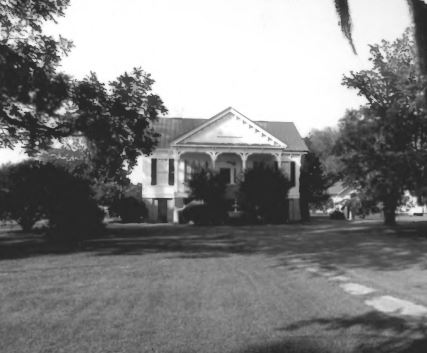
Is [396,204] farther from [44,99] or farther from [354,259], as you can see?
[44,99]

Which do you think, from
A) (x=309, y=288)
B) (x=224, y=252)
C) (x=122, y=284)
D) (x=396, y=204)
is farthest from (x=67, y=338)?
(x=396, y=204)

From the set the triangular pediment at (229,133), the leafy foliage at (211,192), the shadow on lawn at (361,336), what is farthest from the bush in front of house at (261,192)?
the shadow on lawn at (361,336)

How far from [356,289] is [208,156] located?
97.8ft

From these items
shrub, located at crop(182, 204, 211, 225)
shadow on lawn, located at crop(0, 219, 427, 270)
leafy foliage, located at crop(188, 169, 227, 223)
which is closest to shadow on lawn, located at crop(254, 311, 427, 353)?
shadow on lawn, located at crop(0, 219, 427, 270)

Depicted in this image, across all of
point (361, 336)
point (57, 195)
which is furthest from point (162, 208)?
point (361, 336)

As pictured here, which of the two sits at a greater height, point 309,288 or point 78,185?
point 78,185

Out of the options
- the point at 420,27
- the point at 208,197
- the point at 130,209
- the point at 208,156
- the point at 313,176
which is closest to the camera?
the point at 420,27

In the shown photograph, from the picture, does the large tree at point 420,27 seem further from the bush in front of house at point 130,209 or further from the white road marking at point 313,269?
the bush in front of house at point 130,209

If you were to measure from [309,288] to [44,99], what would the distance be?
36.8 ft

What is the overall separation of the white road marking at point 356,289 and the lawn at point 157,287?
0.54 metres

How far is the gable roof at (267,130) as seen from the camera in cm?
3978

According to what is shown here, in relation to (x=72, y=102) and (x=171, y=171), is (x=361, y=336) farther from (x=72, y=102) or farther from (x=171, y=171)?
(x=171, y=171)

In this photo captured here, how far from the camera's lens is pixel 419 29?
7.35 ft

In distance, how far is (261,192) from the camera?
30.3 metres
